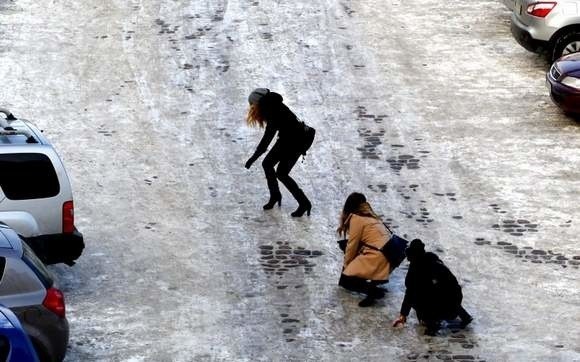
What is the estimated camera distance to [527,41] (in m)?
20.3

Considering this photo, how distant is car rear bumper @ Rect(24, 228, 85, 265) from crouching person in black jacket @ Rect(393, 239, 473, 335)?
344 centimetres

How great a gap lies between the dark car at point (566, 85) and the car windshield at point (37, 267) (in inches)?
374

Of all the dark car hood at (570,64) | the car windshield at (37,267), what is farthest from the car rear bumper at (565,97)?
the car windshield at (37,267)

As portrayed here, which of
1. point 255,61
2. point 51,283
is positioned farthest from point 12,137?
point 255,61

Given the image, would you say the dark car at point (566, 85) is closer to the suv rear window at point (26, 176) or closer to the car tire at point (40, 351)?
the suv rear window at point (26, 176)

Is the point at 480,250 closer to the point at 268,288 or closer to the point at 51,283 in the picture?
the point at 268,288

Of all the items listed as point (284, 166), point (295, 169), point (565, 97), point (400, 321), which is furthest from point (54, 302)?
point (565, 97)

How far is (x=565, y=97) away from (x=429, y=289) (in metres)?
6.82

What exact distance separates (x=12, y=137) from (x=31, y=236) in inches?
42.3

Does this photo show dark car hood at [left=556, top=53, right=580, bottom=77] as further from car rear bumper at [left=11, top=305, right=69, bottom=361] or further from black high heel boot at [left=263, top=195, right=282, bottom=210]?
car rear bumper at [left=11, top=305, right=69, bottom=361]

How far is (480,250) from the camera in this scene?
571 inches

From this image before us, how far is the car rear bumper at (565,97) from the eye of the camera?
18.0 m

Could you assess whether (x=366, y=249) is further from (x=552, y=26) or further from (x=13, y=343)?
(x=552, y=26)

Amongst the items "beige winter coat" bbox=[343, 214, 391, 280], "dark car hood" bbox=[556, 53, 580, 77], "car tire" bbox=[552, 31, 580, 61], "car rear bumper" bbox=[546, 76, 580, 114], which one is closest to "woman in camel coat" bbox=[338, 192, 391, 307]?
"beige winter coat" bbox=[343, 214, 391, 280]
